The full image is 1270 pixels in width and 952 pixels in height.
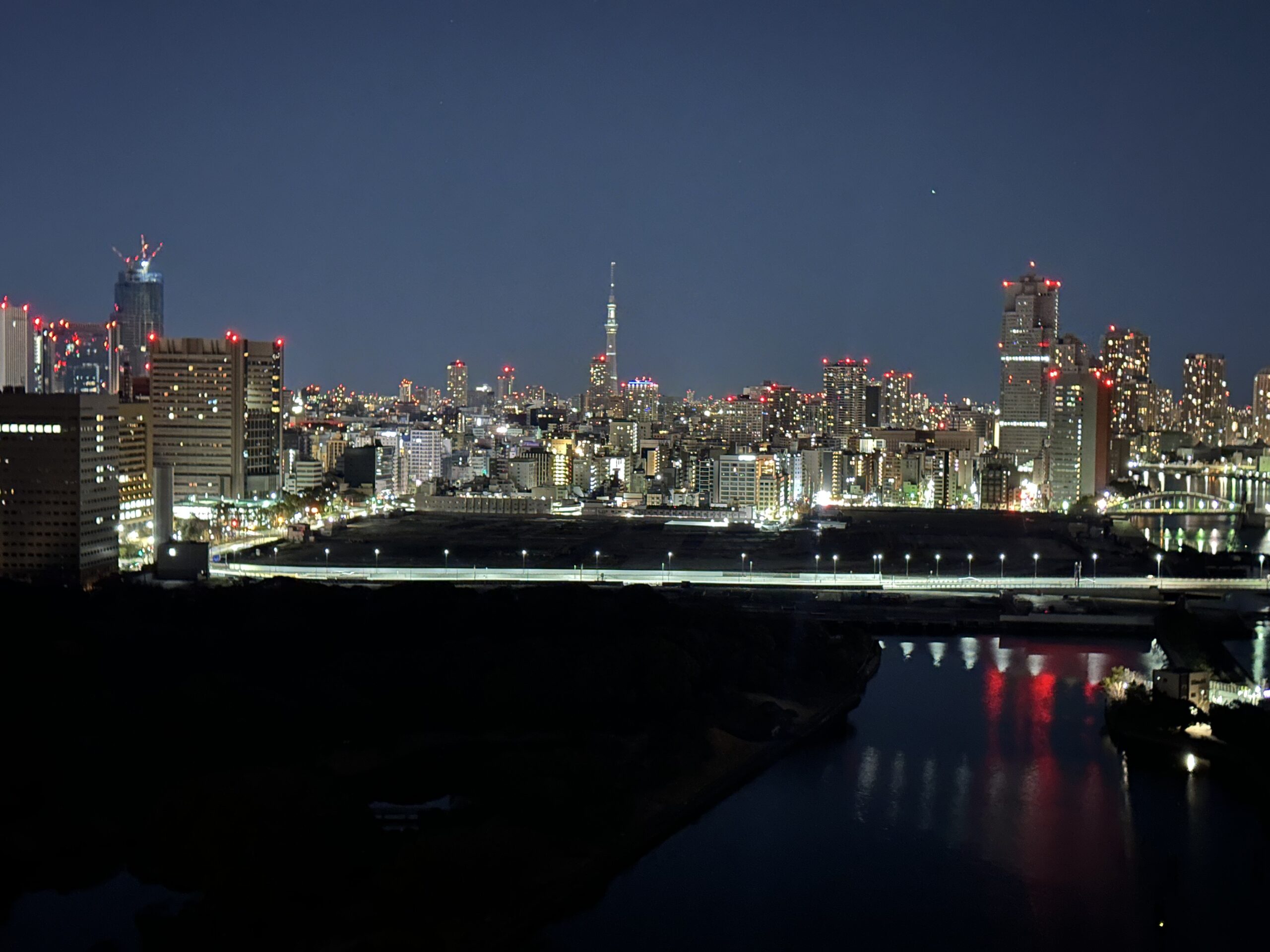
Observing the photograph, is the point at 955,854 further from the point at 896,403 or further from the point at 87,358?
the point at 896,403

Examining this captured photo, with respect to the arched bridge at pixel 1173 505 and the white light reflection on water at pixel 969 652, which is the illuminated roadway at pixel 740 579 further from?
the arched bridge at pixel 1173 505

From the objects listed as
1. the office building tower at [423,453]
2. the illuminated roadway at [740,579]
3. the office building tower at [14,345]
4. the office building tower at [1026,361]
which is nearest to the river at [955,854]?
the illuminated roadway at [740,579]

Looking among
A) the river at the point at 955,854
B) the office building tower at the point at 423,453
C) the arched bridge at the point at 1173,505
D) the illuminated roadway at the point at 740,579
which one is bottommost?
the river at the point at 955,854

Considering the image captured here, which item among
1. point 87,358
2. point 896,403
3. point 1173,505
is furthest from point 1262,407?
point 87,358

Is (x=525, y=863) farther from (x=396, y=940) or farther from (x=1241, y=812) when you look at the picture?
(x=1241, y=812)

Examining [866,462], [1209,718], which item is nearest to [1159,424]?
[866,462]

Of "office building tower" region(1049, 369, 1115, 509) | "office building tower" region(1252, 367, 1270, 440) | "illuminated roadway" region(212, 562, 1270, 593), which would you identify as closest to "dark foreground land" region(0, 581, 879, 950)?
"illuminated roadway" region(212, 562, 1270, 593)
